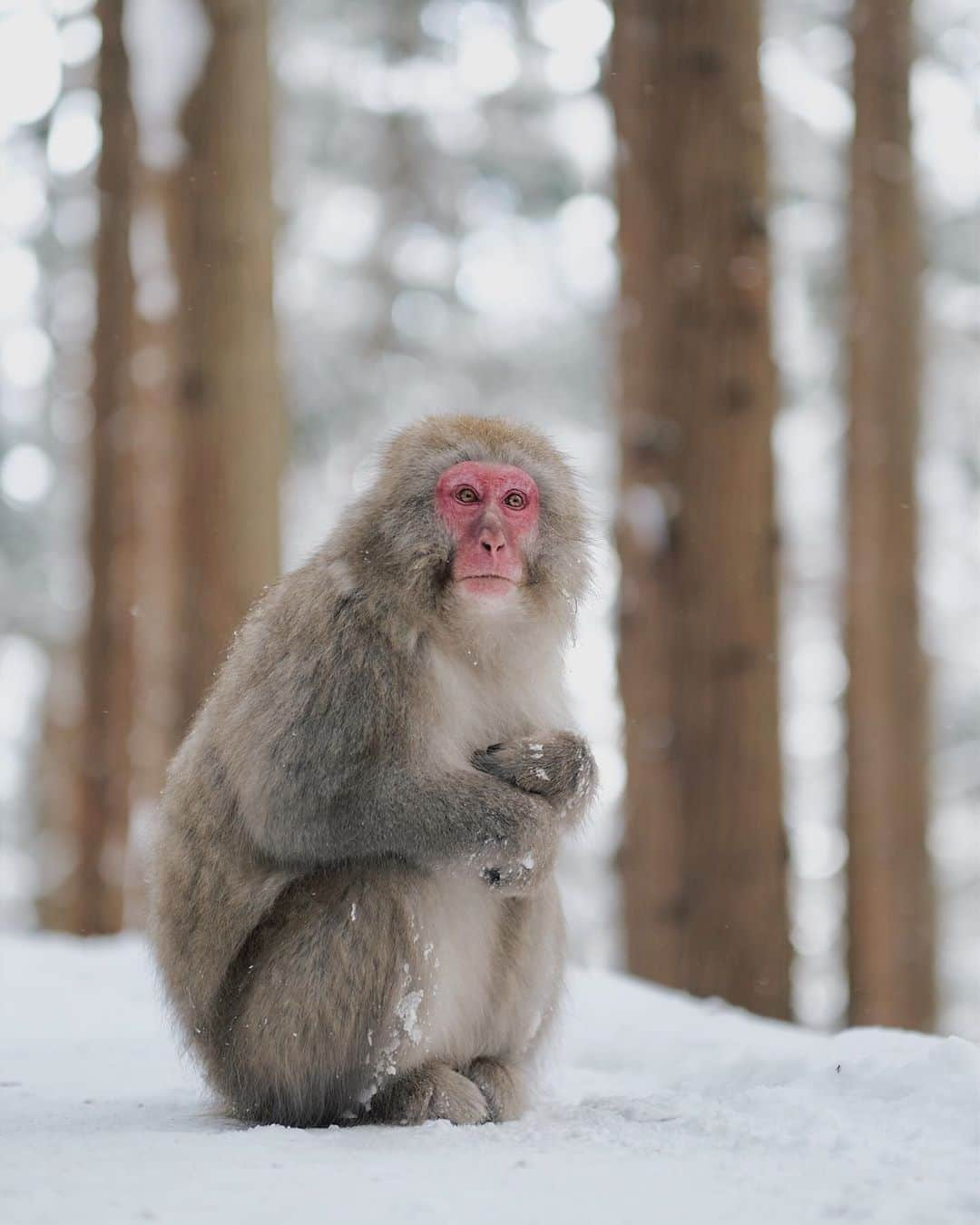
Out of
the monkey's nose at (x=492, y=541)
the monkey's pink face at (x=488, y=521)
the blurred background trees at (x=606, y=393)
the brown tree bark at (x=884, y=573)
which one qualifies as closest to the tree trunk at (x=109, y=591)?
the blurred background trees at (x=606, y=393)

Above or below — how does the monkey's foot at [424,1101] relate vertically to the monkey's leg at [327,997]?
below

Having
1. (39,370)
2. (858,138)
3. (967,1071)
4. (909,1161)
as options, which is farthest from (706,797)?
(39,370)

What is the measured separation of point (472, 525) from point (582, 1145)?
135 cm

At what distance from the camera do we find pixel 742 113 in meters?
5.94

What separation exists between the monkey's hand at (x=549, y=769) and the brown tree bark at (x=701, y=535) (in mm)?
2266

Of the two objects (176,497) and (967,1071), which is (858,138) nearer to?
(176,497)

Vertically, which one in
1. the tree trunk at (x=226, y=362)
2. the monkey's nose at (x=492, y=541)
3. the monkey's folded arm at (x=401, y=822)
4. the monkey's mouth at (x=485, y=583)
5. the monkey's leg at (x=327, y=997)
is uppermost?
the tree trunk at (x=226, y=362)

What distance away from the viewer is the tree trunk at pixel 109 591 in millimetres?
8969

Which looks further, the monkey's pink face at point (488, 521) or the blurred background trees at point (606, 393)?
the blurred background trees at point (606, 393)

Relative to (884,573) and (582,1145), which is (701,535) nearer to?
(582,1145)

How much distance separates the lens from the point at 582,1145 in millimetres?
3111

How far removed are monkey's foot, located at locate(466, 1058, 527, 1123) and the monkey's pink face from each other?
111cm

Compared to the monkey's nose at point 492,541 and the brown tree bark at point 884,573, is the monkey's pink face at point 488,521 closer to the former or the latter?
the monkey's nose at point 492,541

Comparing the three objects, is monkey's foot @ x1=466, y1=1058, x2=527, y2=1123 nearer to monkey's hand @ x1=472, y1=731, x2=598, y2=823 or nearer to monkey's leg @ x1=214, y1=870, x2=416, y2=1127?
monkey's leg @ x1=214, y1=870, x2=416, y2=1127
